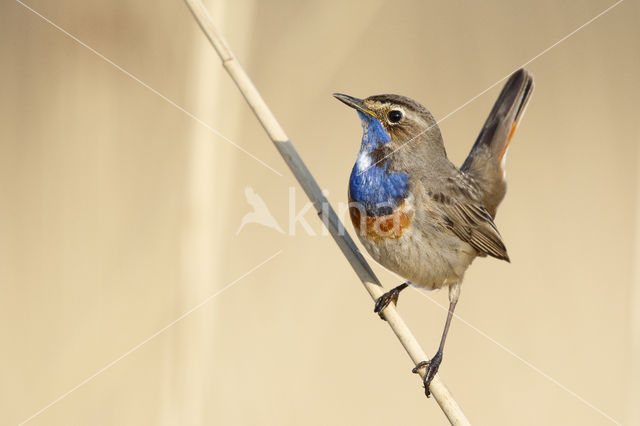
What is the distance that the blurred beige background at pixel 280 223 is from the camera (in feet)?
10.3

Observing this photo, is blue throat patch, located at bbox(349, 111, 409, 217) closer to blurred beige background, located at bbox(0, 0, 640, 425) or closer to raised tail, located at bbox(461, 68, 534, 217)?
blurred beige background, located at bbox(0, 0, 640, 425)

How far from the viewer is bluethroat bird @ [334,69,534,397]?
2.96 metres

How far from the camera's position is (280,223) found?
4375mm

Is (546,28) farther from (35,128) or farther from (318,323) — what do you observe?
(35,128)

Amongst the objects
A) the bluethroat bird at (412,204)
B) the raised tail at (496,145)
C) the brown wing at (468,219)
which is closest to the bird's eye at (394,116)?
the bluethroat bird at (412,204)

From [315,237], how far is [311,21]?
4.01 feet

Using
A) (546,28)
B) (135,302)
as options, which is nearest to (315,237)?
(135,302)

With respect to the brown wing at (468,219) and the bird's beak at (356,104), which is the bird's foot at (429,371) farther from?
the bird's beak at (356,104)

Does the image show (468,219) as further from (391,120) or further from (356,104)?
(356,104)

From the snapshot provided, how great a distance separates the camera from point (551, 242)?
4.12 meters

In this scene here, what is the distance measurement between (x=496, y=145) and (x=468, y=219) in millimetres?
603

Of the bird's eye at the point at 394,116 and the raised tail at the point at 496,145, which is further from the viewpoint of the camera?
the raised tail at the point at 496,145

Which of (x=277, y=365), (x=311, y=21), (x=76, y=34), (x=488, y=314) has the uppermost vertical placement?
(x=76, y=34)

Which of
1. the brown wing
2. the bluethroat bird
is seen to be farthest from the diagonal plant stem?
the brown wing
